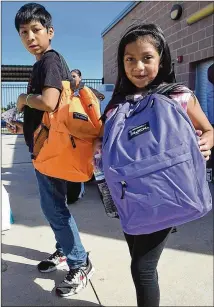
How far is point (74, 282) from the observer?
2.12m

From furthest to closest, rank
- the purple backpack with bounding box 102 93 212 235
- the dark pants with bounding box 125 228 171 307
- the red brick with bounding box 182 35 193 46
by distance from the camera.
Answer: the red brick with bounding box 182 35 193 46, the dark pants with bounding box 125 228 171 307, the purple backpack with bounding box 102 93 212 235

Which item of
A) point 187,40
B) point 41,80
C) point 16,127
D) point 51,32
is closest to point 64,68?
point 41,80

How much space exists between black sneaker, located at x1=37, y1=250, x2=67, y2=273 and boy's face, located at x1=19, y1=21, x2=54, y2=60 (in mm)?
1516

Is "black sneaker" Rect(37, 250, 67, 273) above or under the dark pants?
under

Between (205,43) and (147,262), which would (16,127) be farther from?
(205,43)

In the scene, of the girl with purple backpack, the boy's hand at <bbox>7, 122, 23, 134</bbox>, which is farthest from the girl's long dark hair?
the boy's hand at <bbox>7, 122, 23, 134</bbox>

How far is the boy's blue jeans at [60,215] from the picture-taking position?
6.73 ft

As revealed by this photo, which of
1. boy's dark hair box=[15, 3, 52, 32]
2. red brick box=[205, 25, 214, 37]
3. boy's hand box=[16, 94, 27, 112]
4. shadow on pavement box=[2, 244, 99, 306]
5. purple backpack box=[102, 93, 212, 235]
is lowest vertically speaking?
shadow on pavement box=[2, 244, 99, 306]

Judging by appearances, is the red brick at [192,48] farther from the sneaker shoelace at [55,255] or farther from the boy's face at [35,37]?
the sneaker shoelace at [55,255]

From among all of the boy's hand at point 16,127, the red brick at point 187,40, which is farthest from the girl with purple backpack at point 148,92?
the red brick at point 187,40

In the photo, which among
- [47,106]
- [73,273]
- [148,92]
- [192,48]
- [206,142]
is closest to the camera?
[206,142]

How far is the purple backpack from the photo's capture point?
1256 mm

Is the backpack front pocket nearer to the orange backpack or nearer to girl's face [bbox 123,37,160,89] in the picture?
the orange backpack

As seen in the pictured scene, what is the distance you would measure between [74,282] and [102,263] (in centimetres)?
44
